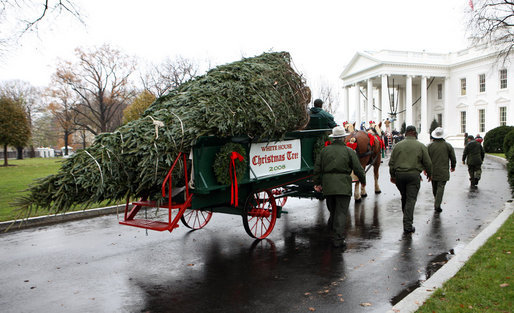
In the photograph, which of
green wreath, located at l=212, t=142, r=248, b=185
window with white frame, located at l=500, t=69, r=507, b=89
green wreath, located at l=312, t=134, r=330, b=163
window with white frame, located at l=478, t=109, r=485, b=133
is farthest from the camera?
window with white frame, located at l=478, t=109, r=485, b=133

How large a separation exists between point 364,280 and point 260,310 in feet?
5.16

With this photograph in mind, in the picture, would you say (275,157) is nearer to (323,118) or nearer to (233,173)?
(233,173)

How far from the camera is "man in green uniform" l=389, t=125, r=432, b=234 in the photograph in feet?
23.4

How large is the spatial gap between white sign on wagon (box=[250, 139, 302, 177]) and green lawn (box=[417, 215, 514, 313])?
3225 mm

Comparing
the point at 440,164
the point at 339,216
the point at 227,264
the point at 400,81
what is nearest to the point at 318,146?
the point at 339,216

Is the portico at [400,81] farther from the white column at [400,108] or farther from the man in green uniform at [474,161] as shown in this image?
the man in green uniform at [474,161]

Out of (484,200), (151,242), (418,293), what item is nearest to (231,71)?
(151,242)

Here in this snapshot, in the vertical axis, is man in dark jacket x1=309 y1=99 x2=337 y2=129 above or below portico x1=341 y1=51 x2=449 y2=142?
below

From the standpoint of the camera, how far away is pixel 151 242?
7.02m

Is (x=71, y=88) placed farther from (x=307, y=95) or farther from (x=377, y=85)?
(x=377, y=85)

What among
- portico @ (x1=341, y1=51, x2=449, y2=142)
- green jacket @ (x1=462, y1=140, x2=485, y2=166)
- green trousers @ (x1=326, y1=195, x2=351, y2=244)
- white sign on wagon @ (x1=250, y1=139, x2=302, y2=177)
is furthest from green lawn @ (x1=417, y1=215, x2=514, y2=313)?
portico @ (x1=341, y1=51, x2=449, y2=142)

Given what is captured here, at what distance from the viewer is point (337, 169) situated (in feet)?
21.1

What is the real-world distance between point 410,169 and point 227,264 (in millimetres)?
3849

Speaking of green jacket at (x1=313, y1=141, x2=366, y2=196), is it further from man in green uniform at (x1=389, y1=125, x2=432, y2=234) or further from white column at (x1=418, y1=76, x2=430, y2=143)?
white column at (x1=418, y1=76, x2=430, y2=143)
